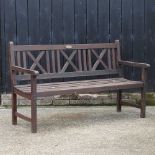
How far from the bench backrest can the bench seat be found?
0.19 m

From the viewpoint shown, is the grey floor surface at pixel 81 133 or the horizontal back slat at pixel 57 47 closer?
the grey floor surface at pixel 81 133

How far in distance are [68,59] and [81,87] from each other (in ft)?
2.38

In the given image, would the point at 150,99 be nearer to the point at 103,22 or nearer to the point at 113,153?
the point at 103,22

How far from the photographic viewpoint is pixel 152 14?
7480mm

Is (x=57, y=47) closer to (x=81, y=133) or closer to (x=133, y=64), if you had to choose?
(x=133, y=64)

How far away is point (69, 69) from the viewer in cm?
733

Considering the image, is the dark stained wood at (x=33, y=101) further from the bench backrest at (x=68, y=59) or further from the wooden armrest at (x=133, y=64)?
the wooden armrest at (x=133, y=64)

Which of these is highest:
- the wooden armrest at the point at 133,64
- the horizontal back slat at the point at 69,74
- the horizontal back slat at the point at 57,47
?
the horizontal back slat at the point at 57,47

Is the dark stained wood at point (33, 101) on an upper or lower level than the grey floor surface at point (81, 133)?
upper

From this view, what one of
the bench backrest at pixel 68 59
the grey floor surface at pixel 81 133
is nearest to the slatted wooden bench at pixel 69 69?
the bench backrest at pixel 68 59

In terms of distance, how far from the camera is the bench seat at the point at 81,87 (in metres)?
6.17

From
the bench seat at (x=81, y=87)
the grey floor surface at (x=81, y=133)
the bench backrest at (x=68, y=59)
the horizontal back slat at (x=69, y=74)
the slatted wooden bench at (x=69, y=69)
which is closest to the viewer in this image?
the grey floor surface at (x=81, y=133)

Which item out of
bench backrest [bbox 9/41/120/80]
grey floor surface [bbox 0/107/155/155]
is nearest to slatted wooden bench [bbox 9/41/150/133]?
bench backrest [bbox 9/41/120/80]

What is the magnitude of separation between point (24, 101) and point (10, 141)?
188cm
